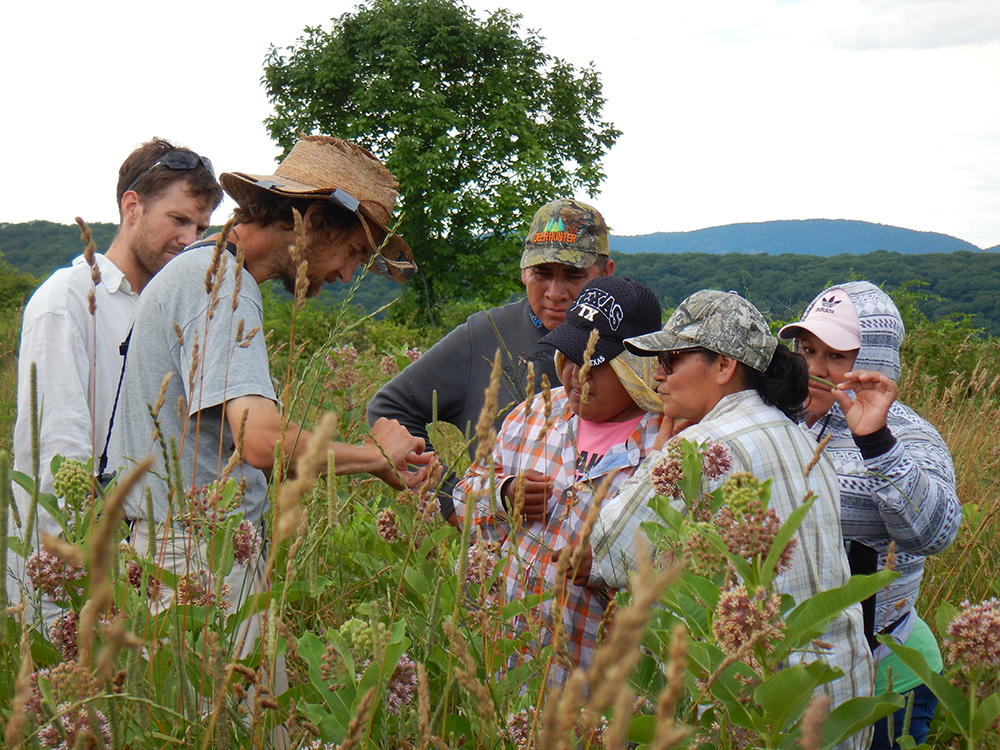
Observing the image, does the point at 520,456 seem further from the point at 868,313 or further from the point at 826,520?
the point at 868,313

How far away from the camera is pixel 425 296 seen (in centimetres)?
3597

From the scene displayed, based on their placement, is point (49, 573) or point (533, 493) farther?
point (533, 493)

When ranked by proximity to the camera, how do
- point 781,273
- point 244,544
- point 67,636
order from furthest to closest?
point 781,273 → point 244,544 → point 67,636

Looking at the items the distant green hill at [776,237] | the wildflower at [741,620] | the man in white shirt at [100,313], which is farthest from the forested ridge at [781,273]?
the distant green hill at [776,237]

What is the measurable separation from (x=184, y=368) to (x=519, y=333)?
74.8 inches

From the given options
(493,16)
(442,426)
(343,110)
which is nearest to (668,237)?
(493,16)

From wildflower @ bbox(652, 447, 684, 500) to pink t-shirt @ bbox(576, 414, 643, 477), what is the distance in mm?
933

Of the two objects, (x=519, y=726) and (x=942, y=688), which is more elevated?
(x=942, y=688)

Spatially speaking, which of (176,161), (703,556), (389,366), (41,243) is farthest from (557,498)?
(41,243)

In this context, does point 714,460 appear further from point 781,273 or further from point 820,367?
point 781,273

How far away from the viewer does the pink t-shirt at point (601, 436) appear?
8.63ft

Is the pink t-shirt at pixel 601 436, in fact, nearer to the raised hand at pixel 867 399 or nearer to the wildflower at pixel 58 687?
the raised hand at pixel 867 399

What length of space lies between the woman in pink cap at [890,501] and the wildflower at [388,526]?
1.32 meters

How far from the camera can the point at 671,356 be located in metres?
2.26
